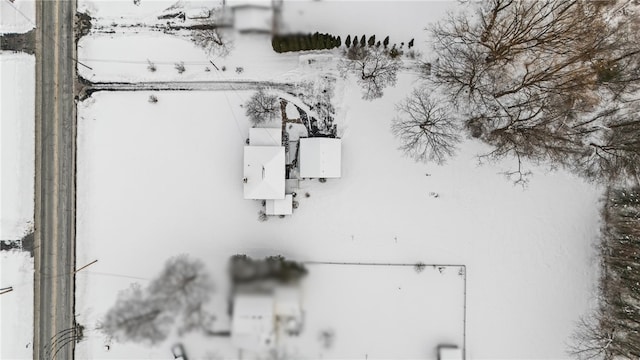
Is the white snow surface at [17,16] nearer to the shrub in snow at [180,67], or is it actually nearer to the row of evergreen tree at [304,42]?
the shrub in snow at [180,67]

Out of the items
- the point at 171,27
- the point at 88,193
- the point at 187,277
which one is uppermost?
the point at 171,27

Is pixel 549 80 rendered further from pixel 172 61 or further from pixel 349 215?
pixel 172 61

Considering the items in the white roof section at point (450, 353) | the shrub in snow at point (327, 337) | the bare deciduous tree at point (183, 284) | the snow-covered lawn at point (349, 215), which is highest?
the snow-covered lawn at point (349, 215)

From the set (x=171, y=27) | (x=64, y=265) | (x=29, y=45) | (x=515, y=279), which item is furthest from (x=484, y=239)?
(x=29, y=45)

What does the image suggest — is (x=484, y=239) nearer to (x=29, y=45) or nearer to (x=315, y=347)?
(x=315, y=347)

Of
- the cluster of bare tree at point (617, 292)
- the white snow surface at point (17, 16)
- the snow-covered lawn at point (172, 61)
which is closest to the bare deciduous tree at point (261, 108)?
the snow-covered lawn at point (172, 61)

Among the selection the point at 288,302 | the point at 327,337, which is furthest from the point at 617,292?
the point at 288,302
